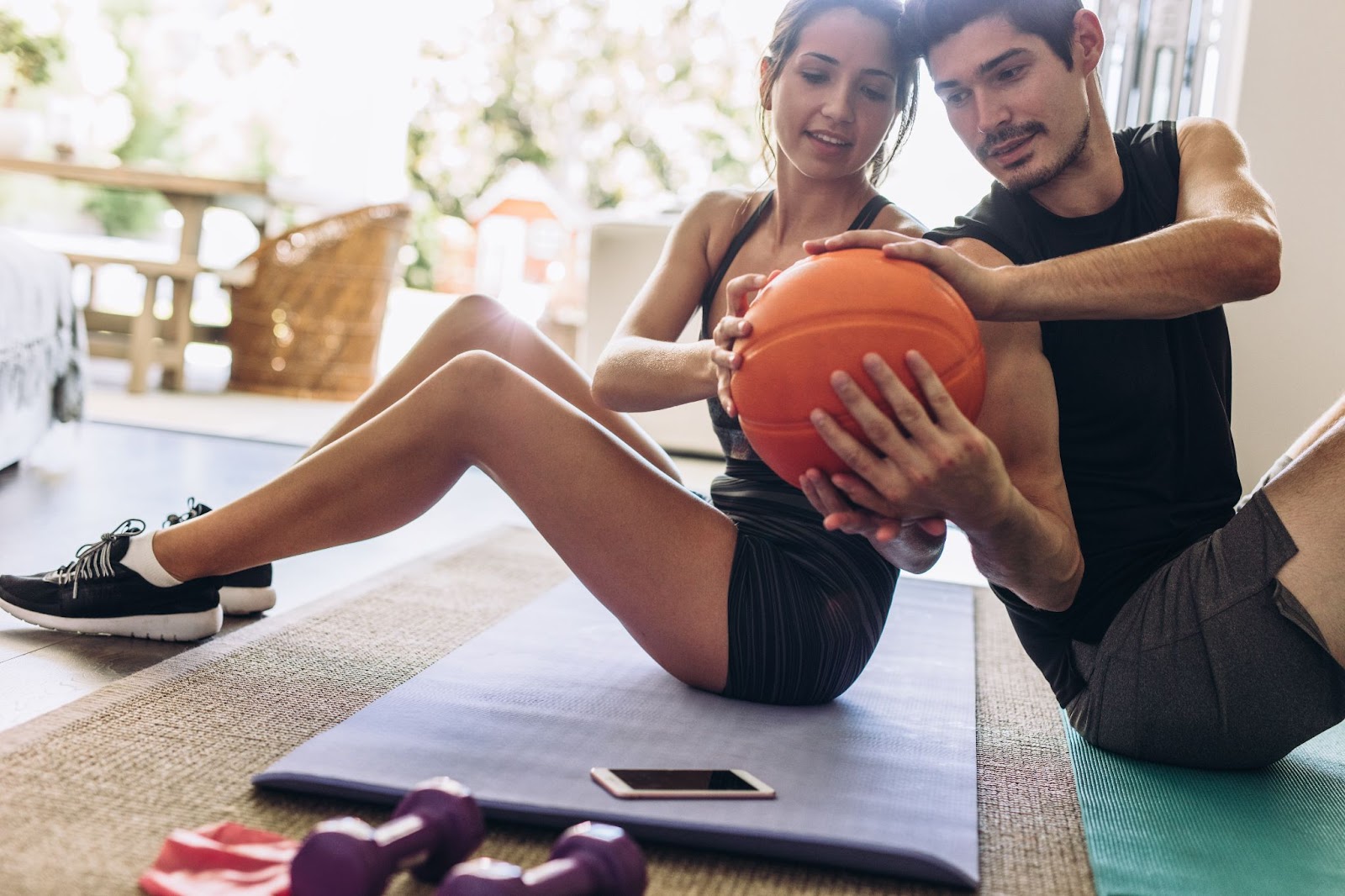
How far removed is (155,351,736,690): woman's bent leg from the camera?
1498 millimetres

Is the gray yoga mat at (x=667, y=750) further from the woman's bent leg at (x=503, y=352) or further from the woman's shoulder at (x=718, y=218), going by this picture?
the woman's shoulder at (x=718, y=218)

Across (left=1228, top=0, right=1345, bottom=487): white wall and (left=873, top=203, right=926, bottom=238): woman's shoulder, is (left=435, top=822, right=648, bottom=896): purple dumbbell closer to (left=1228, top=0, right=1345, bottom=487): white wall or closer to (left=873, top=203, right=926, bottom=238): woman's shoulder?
(left=873, top=203, right=926, bottom=238): woman's shoulder

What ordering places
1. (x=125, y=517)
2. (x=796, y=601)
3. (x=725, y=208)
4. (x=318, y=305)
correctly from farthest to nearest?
1. (x=318, y=305)
2. (x=125, y=517)
3. (x=725, y=208)
4. (x=796, y=601)

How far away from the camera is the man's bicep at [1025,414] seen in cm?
141

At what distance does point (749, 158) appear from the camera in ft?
38.5

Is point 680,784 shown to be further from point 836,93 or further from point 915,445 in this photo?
point 836,93

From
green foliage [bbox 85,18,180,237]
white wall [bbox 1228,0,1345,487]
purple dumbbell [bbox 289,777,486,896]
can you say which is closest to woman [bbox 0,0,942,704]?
purple dumbbell [bbox 289,777,486,896]

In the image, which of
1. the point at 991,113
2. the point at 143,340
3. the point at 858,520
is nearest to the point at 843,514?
the point at 858,520

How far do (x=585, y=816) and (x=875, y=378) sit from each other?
1.74 feet

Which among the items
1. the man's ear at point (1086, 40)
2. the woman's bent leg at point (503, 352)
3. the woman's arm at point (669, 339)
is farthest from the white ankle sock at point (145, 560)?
the man's ear at point (1086, 40)

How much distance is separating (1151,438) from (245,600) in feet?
4.71

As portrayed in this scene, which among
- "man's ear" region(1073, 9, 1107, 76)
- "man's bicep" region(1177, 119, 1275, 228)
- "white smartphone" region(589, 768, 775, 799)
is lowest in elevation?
"white smartphone" region(589, 768, 775, 799)

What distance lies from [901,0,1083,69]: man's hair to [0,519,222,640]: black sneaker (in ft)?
4.24

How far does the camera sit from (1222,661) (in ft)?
4.63
